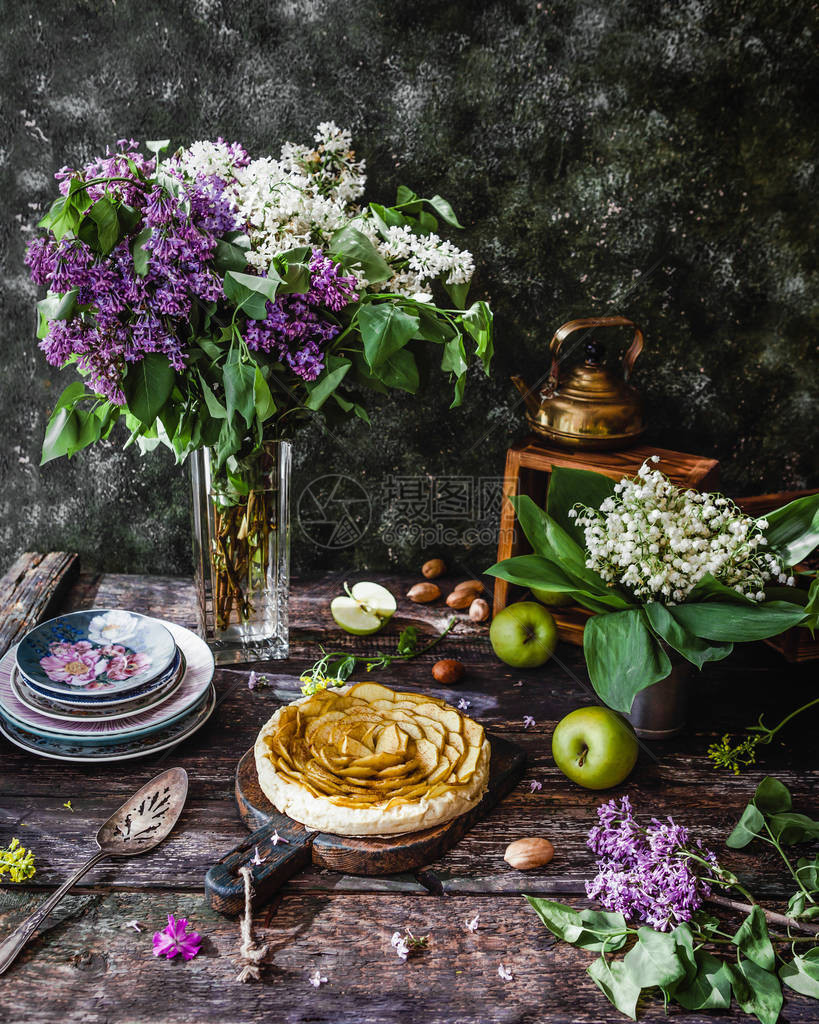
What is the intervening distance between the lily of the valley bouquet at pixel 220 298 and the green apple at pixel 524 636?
405mm

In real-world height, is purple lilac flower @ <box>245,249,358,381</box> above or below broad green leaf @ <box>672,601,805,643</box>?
above

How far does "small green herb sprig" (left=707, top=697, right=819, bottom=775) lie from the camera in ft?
3.69

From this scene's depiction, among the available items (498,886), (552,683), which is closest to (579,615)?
(552,683)

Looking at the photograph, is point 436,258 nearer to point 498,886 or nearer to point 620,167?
point 620,167

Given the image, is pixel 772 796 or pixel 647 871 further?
pixel 772 796

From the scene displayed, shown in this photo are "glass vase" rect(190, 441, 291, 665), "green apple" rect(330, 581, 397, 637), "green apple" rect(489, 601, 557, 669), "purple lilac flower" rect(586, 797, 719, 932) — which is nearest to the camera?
"purple lilac flower" rect(586, 797, 719, 932)

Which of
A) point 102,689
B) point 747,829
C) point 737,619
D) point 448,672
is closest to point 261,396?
point 102,689

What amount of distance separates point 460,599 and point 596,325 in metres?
0.53

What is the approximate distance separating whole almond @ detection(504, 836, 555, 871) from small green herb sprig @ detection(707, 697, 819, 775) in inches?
12.0

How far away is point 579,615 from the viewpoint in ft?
4.75

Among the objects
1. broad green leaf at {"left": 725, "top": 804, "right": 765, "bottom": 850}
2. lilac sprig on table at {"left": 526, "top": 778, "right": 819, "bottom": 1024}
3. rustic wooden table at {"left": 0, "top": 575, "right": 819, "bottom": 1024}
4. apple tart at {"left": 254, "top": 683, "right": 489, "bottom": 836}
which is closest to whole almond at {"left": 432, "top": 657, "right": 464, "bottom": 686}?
rustic wooden table at {"left": 0, "top": 575, "right": 819, "bottom": 1024}

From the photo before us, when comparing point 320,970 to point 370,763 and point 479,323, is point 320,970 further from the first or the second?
point 479,323

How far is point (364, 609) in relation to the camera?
57.0 inches

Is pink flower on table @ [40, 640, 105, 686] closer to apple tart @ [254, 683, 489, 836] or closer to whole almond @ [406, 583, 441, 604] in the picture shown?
apple tart @ [254, 683, 489, 836]
